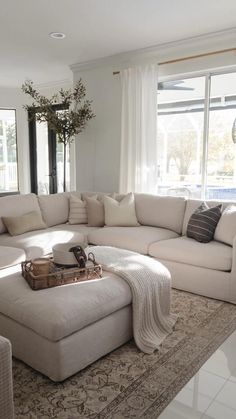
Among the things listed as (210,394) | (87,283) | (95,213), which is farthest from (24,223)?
(210,394)

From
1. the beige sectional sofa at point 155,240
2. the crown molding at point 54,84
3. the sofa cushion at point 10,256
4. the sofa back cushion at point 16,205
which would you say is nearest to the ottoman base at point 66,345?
the sofa cushion at point 10,256

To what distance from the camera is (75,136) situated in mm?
5449

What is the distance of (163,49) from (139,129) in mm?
1004

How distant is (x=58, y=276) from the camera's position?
2.27 meters

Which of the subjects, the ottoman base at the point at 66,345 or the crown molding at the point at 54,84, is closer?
the ottoman base at the point at 66,345

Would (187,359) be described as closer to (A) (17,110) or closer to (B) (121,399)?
(B) (121,399)

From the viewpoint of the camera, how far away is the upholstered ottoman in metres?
1.93

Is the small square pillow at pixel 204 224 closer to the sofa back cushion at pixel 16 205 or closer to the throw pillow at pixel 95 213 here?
the throw pillow at pixel 95 213

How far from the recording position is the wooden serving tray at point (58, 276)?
2.21 metres

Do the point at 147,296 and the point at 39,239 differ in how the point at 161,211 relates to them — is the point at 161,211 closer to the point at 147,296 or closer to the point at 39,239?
the point at 39,239

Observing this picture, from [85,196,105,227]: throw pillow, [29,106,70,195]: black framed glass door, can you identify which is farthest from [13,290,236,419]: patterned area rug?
[29,106,70,195]: black framed glass door

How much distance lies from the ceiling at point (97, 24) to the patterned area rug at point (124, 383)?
279cm

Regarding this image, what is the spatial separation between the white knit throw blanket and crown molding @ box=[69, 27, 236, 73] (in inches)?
107

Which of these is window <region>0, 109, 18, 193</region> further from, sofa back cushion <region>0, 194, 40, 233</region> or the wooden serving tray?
the wooden serving tray
